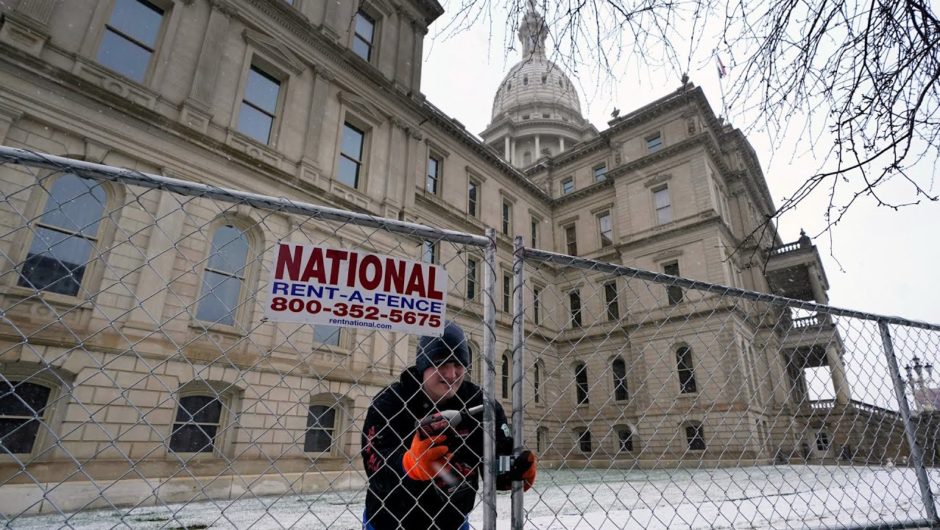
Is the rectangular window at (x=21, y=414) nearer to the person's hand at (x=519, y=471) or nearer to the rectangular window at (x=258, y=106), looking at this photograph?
the rectangular window at (x=258, y=106)

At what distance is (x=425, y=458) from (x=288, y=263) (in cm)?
105

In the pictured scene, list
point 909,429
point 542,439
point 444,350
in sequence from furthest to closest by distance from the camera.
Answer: point 542,439
point 909,429
point 444,350

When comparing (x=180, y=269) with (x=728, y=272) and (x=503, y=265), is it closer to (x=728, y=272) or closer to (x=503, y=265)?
(x=503, y=265)

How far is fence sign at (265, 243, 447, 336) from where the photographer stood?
198cm

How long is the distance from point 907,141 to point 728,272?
21.5m

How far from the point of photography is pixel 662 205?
956 inches

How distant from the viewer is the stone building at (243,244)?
7066 mm

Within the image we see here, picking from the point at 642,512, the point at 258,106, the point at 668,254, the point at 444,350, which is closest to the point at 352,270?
the point at 444,350

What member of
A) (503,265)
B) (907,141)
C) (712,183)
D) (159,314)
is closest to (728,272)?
(712,183)

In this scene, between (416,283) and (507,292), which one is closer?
(416,283)

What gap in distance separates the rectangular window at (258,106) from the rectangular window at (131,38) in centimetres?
230

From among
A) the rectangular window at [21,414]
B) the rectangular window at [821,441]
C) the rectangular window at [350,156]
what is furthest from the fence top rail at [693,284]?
the rectangular window at [350,156]

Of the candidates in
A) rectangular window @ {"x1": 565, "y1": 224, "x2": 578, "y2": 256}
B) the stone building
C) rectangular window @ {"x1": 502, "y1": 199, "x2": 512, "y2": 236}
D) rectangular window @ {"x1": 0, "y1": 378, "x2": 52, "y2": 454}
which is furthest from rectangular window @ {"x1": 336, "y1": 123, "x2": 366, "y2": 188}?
rectangular window @ {"x1": 565, "y1": 224, "x2": 578, "y2": 256}

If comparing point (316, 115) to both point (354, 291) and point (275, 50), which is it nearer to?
point (275, 50)
